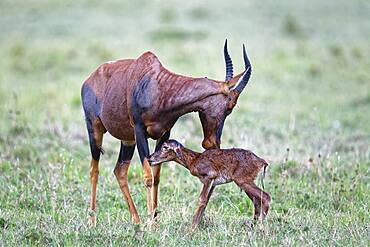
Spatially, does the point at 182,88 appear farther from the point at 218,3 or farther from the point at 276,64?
the point at 218,3

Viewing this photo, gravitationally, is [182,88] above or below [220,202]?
above

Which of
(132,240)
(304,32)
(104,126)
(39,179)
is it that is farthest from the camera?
(304,32)

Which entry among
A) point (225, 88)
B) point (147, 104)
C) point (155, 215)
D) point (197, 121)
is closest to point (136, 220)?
point (155, 215)

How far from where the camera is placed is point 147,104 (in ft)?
24.1

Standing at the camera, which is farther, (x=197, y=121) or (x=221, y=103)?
(x=197, y=121)

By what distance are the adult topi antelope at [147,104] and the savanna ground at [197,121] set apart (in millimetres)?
695

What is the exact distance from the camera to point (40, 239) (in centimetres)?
681

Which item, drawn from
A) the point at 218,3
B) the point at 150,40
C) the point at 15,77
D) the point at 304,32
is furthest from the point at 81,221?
the point at 218,3

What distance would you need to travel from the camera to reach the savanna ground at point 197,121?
7383mm

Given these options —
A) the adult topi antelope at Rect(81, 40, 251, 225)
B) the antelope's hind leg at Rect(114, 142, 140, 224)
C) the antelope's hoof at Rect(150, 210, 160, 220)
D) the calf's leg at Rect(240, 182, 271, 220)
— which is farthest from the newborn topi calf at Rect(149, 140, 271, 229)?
the antelope's hind leg at Rect(114, 142, 140, 224)

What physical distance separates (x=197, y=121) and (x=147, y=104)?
Answer: 5952mm

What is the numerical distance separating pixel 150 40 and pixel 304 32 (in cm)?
515

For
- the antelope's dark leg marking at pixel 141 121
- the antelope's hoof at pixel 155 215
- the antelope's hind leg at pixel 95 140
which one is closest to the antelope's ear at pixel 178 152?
the antelope's dark leg marking at pixel 141 121

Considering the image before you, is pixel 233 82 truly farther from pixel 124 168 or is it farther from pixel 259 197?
pixel 124 168
